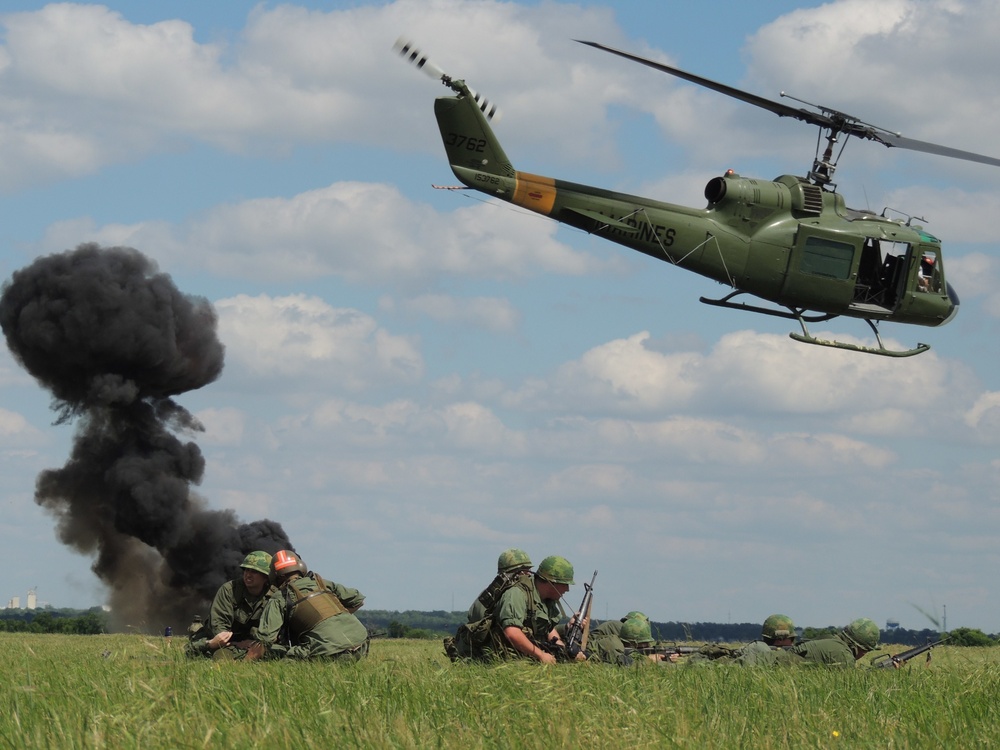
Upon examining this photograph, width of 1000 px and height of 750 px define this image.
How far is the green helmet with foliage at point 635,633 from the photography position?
14.7m

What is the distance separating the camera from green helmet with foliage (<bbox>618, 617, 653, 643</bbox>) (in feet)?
48.2

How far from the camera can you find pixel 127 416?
60562 mm

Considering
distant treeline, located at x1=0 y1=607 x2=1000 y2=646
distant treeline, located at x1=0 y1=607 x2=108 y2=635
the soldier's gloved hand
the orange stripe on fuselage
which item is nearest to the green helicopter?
the orange stripe on fuselage

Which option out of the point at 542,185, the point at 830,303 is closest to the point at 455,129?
the point at 542,185

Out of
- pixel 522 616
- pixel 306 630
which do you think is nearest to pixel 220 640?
pixel 306 630

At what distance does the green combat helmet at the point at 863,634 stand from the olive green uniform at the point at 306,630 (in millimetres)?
5066

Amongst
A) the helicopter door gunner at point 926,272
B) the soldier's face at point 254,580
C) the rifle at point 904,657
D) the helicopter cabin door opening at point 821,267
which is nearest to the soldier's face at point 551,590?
the soldier's face at point 254,580

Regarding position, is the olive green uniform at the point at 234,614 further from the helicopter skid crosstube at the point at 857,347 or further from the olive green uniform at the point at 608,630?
the helicopter skid crosstube at the point at 857,347

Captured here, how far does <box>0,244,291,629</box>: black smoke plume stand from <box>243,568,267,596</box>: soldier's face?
4592 centimetres

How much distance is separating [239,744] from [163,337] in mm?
54644

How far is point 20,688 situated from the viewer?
337 inches

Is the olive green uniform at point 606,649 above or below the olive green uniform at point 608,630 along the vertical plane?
below

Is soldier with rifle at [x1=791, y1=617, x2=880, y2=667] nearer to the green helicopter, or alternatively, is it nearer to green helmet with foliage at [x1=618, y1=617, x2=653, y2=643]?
green helmet with foliage at [x1=618, y1=617, x2=653, y2=643]

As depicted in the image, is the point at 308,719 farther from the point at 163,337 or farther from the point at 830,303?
the point at 163,337
